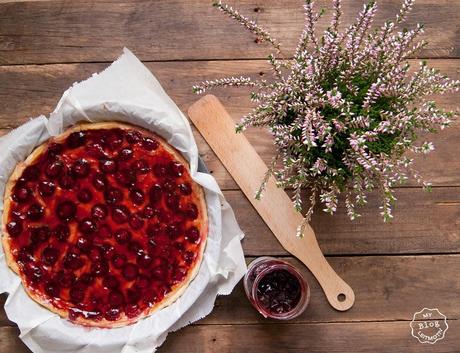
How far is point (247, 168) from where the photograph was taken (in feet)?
5.58

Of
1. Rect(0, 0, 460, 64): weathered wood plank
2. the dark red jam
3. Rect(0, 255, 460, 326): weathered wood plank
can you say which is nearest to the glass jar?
the dark red jam

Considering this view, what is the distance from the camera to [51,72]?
173cm

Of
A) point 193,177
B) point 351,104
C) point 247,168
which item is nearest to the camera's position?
point 351,104

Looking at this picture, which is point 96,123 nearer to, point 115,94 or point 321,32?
point 115,94

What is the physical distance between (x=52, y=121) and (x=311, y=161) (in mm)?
662

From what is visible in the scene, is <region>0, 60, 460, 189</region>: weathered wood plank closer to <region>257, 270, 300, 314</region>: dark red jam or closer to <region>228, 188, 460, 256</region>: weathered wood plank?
<region>228, 188, 460, 256</region>: weathered wood plank

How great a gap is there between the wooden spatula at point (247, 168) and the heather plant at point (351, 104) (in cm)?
24

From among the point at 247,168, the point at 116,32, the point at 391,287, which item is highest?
the point at 116,32

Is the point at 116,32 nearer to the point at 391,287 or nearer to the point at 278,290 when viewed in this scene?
the point at 278,290

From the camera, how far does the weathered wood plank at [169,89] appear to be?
1.72 meters

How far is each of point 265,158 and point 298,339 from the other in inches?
19.8

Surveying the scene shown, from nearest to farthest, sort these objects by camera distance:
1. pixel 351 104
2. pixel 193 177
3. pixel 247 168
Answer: pixel 351 104, pixel 193 177, pixel 247 168

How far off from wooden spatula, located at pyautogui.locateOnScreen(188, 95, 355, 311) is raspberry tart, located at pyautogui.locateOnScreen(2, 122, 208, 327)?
4.5 inches

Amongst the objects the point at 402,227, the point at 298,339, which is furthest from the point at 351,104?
the point at 298,339
